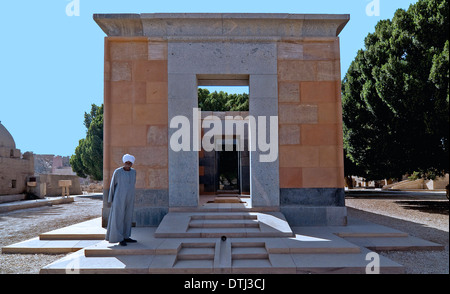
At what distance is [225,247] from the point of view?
545cm

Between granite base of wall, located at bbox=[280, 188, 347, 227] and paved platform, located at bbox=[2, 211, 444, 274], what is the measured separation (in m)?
0.39

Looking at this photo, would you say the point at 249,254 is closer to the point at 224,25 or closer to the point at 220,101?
the point at 224,25

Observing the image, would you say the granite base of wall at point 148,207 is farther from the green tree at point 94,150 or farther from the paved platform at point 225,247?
the green tree at point 94,150

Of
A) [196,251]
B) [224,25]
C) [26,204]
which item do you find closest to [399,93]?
[224,25]

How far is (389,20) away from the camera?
548 inches

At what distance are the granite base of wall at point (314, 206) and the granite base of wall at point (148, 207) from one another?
117 inches

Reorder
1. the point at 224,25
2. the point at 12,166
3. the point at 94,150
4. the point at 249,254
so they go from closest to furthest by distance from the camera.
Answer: the point at 249,254 < the point at 224,25 < the point at 12,166 < the point at 94,150

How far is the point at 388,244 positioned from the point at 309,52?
4894mm

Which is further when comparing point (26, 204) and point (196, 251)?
point (26, 204)

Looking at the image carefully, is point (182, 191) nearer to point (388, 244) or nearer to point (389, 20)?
point (388, 244)

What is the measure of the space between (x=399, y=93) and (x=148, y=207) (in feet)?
32.2

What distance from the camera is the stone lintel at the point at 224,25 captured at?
25.3ft

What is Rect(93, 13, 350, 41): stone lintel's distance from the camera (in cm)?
772
